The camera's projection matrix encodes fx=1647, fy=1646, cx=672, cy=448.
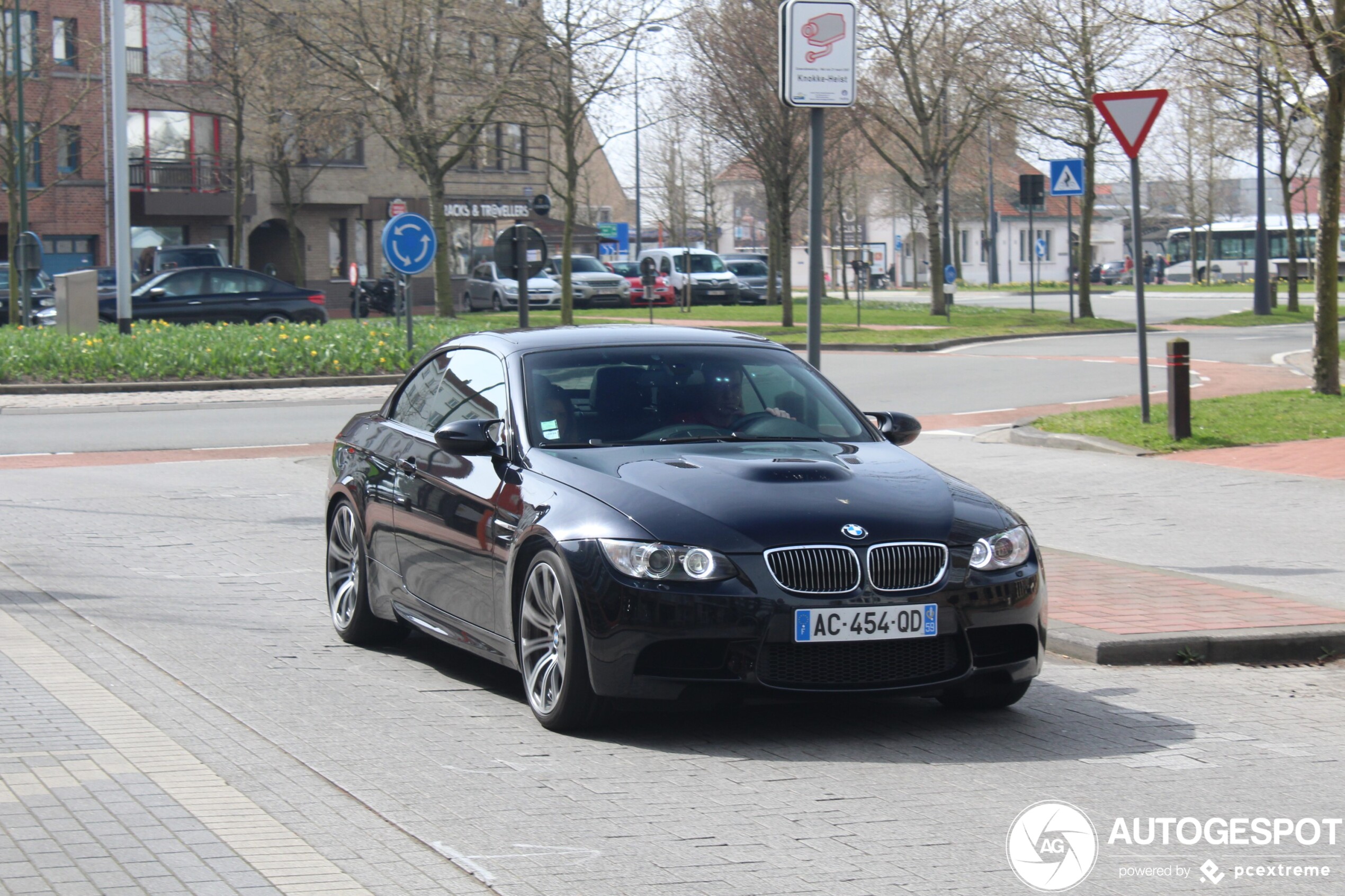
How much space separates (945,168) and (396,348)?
2428cm

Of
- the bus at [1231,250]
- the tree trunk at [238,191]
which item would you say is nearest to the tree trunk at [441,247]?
the tree trunk at [238,191]

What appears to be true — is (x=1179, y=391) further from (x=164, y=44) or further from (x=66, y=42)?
(x=66, y=42)

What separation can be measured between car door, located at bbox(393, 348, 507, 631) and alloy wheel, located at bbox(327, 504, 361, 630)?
1.99ft

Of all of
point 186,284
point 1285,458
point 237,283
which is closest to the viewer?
point 1285,458

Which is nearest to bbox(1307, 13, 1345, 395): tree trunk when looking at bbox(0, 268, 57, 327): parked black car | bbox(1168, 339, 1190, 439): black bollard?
bbox(1168, 339, 1190, 439): black bollard

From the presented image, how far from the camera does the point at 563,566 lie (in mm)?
5715

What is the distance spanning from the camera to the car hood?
5578 mm

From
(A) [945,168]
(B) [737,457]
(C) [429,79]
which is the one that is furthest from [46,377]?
(A) [945,168]

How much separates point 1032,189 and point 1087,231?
1839 millimetres

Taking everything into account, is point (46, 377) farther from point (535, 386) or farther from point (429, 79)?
point (535, 386)

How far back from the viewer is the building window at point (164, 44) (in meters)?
48.8

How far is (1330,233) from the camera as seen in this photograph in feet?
61.2

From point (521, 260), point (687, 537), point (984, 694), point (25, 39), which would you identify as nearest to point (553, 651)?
point (687, 537)

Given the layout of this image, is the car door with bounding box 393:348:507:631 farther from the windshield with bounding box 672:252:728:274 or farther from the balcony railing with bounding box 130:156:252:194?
the balcony railing with bounding box 130:156:252:194
